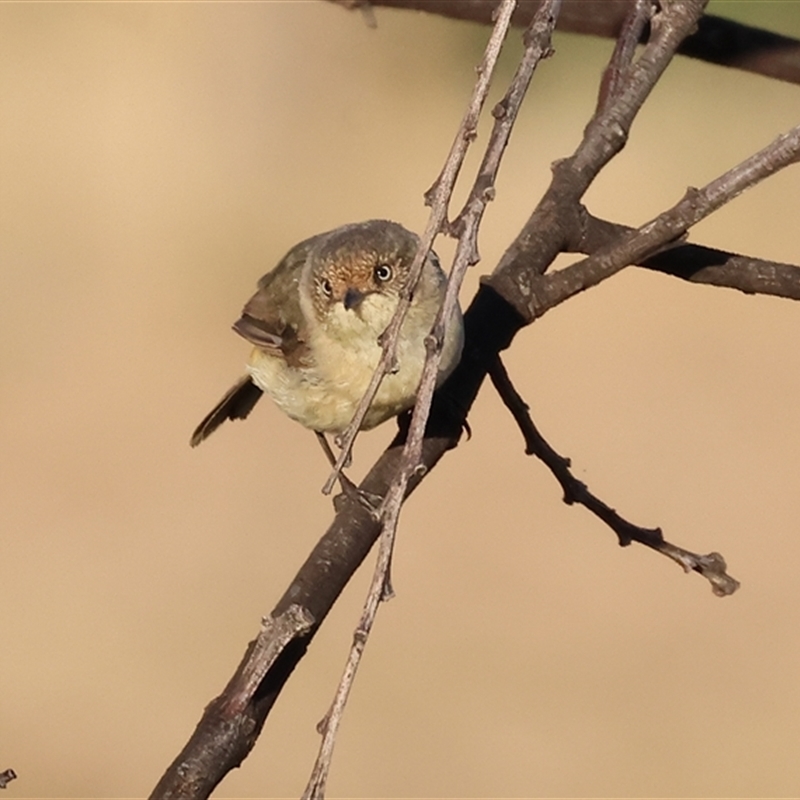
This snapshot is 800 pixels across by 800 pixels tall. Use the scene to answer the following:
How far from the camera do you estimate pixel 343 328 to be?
13.4 feet

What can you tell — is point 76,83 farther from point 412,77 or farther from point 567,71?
point 567,71

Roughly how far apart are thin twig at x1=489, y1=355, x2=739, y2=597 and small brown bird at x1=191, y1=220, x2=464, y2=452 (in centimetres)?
47

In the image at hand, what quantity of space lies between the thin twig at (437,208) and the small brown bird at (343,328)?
1.63m

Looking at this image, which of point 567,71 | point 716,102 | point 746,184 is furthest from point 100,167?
point 746,184

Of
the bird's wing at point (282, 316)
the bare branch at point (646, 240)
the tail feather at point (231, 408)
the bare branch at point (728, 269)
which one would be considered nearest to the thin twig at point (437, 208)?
the bare branch at point (646, 240)

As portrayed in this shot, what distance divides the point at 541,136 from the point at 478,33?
5.20 ft

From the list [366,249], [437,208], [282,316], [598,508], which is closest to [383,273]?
[366,249]

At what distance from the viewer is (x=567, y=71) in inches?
564

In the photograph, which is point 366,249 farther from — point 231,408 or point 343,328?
point 231,408

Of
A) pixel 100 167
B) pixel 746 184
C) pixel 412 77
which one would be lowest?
pixel 746 184

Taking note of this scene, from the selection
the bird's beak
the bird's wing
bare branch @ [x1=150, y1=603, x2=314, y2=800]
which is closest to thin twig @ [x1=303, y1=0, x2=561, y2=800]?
bare branch @ [x1=150, y1=603, x2=314, y2=800]

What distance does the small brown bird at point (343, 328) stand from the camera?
3.94 metres

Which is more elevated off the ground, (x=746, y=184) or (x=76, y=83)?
(x=76, y=83)

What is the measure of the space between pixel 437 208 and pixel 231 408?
9.90ft
